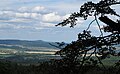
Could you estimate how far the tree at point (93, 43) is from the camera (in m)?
13.1

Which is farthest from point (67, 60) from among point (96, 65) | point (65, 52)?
point (96, 65)

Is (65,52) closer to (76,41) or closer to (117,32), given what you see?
(76,41)

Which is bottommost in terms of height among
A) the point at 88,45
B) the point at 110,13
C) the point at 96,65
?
the point at 96,65

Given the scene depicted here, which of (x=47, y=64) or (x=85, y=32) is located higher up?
(x=85, y=32)

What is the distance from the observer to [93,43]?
13328 millimetres

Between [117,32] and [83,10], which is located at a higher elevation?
[83,10]

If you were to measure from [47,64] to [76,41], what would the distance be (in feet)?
5.33

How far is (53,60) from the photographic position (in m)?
13.5

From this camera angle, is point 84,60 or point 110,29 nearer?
point 84,60

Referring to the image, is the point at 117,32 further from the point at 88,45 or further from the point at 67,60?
the point at 67,60

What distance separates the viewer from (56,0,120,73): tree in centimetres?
1315

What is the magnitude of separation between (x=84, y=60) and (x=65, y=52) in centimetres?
104

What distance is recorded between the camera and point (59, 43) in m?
13.7

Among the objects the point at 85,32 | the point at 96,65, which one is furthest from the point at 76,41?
the point at 96,65
